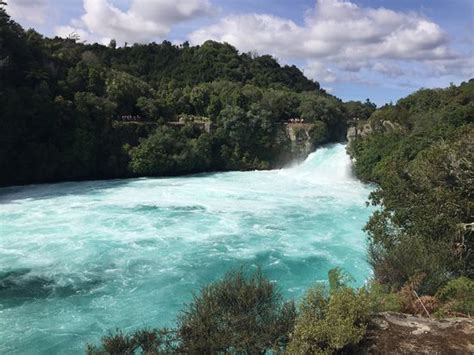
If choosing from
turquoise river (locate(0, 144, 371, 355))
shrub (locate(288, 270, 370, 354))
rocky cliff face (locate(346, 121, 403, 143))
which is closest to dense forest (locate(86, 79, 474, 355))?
shrub (locate(288, 270, 370, 354))

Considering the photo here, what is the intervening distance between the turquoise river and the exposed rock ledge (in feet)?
29.2

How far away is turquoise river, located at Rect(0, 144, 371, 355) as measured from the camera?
16.6 metres

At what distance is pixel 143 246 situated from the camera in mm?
24188

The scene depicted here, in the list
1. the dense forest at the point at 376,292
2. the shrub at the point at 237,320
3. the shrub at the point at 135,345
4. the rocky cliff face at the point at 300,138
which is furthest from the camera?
the rocky cliff face at the point at 300,138

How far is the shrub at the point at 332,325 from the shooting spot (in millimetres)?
8141

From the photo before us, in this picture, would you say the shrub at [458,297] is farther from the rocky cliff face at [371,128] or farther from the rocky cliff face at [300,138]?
the rocky cliff face at [300,138]

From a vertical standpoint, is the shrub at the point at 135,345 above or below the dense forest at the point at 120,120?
below

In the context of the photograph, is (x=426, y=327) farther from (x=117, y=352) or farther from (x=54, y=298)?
(x=54, y=298)

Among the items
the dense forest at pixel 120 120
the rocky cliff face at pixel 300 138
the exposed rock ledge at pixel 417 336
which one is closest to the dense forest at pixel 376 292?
the exposed rock ledge at pixel 417 336

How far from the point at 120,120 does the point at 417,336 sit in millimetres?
44327

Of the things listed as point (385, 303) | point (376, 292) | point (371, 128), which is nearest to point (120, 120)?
point (371, 128)

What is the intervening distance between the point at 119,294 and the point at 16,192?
2355cm

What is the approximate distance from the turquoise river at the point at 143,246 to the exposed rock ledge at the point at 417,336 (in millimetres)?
8894

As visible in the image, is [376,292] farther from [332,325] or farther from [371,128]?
[371,128]
